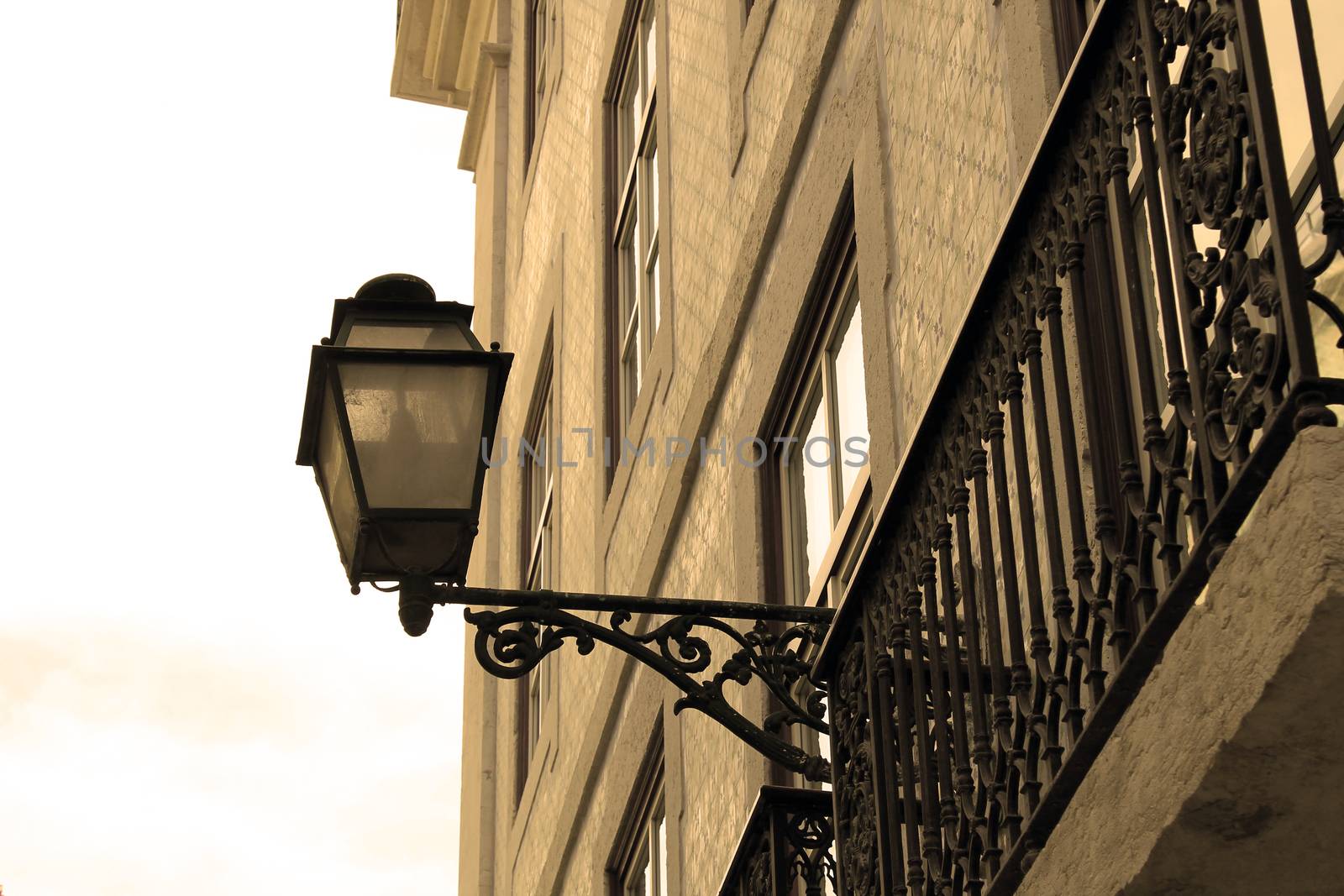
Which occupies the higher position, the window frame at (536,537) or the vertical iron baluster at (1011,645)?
the window frame at (536,537)

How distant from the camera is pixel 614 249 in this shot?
12.9 m

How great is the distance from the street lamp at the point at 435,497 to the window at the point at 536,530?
805cm

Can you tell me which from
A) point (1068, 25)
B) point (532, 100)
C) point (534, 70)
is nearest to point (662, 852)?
point (1068, 25)

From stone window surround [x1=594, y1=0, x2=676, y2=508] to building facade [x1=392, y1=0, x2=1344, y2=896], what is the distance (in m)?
0.03

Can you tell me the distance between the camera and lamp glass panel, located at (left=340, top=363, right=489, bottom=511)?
579 centimetres

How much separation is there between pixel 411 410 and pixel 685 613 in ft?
2.84

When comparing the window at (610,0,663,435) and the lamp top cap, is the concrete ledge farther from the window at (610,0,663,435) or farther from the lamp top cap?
the window at (610,0,663,435)

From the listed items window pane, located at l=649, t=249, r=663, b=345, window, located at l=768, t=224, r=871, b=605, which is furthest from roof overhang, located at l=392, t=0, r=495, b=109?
window, located at l=768, t=224, r=871, b=605

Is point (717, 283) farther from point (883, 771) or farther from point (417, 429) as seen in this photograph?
point (883, 771)

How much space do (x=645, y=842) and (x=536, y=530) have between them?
15.7ft

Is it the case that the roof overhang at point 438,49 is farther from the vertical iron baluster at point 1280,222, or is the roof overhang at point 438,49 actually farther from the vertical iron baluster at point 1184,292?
the vertical iron baluster at point 1280,222

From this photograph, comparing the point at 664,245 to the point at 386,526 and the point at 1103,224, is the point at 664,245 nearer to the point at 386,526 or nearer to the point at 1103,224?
the point at 386,526

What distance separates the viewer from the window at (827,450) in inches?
292

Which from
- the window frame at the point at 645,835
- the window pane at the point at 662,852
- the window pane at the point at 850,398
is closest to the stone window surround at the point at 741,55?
the window pane at the point at 850,398
